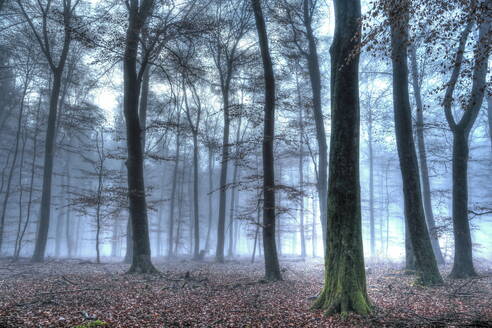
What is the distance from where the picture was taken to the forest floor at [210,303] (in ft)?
17.3

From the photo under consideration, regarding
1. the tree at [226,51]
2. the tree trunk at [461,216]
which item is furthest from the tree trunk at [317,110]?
the tree trunk at [461,216]

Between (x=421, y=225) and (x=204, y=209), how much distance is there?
2900cm

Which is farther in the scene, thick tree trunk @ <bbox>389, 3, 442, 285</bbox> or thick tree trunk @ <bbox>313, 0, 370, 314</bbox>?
thick tree trunk @ <bbox>389, 3, 442, 285</bbox>

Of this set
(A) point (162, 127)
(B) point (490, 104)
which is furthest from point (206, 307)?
(B) point (490, 104)

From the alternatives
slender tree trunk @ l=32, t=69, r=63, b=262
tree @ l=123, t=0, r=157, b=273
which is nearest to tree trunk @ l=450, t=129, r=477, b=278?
tree @ l=123, t=0, r=157, b=273

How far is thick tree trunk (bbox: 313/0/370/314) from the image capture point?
6.11m

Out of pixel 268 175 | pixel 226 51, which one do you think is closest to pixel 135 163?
pixel 268 175

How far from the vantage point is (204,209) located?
120 feet

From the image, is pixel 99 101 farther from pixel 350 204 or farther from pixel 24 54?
pixel 350 204

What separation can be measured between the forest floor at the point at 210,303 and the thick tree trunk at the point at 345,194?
0.50m

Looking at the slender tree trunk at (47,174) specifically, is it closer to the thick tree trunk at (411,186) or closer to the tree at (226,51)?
the tree at (226,51)

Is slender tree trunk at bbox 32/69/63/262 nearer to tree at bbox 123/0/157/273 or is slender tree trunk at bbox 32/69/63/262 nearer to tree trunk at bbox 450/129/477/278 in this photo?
tree at bbox 123/0/157/273

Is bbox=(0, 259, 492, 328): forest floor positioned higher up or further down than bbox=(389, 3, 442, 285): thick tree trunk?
further down

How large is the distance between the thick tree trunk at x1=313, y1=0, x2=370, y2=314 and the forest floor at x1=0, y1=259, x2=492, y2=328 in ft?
1.64
